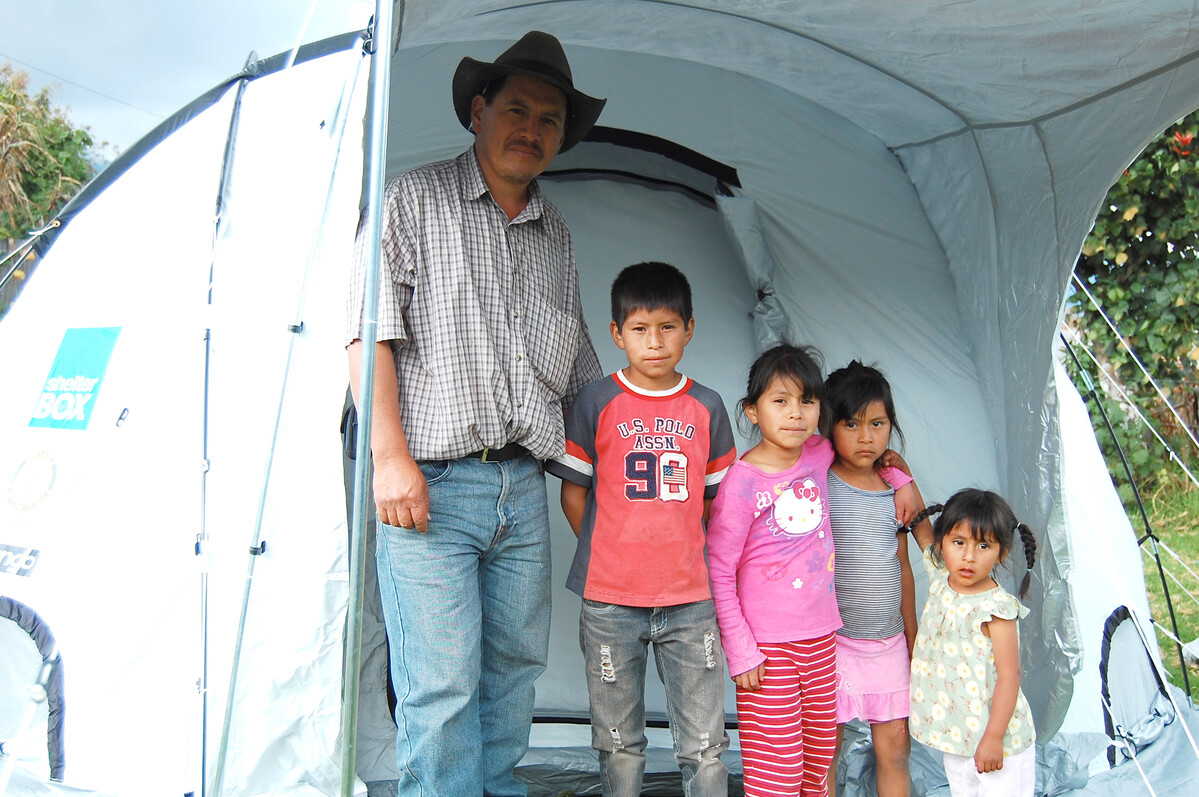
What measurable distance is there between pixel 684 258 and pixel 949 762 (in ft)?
5.19

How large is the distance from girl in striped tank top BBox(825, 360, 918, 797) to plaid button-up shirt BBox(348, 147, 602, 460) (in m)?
0.73

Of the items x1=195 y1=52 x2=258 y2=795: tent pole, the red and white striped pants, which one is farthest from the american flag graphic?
x1=195 y1=52 x2=258 y2=795: tent pole

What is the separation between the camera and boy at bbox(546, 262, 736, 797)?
1961 millimetres

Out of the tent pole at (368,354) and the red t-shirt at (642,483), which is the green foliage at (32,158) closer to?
the red t-shirt at (642,483)

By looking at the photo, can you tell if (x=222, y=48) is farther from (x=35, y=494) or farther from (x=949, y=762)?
(x=949, y=762)

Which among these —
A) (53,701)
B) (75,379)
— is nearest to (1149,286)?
(75,379)

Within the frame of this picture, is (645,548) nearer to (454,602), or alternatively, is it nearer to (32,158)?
(454,602)

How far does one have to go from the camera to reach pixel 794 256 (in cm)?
285

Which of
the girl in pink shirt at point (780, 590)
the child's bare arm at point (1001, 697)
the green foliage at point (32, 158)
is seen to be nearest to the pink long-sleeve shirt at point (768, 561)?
the girl in pink shirt at point (780, 590)

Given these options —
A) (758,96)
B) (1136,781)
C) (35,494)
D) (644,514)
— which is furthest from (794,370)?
(35,494)

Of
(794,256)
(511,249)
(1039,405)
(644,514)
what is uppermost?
(794,256)

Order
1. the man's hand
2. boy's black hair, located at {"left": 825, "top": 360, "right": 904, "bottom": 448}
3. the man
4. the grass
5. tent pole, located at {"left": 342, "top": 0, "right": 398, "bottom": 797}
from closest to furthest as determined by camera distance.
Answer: tent pole, located at {"left": 342, "top": 0, "right": 398, "bottom": 797}, the man's hand, the man, boy's black hair, located at {"left": 825, "top": 360, "right": 904, "bottom": 448}, the grass

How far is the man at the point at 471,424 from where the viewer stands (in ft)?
5.75

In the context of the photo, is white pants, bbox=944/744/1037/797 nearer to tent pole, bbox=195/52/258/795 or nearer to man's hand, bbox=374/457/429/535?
Result: man's hand, bbox=374/457/429/535
